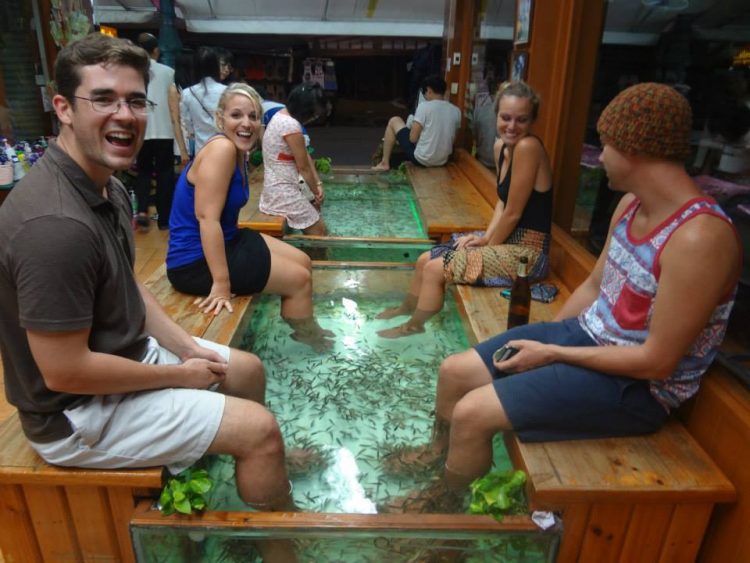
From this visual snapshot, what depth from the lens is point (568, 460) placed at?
1926 mm

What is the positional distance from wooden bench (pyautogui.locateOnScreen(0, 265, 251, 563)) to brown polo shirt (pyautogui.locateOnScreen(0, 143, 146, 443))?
0.53 feet

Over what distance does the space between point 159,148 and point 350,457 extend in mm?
4424

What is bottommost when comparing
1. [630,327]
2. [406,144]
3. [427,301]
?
[427,301]

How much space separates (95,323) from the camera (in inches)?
68.7

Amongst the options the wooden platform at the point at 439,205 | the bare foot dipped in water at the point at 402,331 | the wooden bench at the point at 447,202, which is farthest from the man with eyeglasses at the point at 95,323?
the wooden bench at the point at 447,202

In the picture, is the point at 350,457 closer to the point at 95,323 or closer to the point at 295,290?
the point at 295,290

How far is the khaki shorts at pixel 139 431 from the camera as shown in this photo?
1769 mm

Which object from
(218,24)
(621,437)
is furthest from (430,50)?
(621,437)

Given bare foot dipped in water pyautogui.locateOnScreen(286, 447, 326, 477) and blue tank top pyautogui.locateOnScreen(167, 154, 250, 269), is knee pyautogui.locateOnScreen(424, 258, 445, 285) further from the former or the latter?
bare foot dipped in water pyautogui.locateOnScreen(286, 447, 326, 477)

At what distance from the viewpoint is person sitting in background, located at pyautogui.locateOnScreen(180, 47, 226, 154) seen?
5668mm

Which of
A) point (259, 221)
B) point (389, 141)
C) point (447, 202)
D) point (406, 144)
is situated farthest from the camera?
point (389, 141)

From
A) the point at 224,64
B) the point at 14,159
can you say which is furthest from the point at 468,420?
the point at 224,64

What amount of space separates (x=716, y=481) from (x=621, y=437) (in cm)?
31

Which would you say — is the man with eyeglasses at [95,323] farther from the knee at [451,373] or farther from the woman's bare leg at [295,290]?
the woman's bare leg at [295,290]
